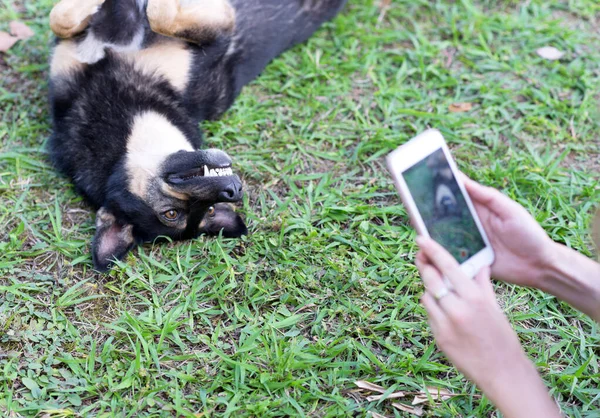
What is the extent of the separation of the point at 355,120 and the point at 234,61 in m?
0.99

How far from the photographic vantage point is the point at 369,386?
3.41 m

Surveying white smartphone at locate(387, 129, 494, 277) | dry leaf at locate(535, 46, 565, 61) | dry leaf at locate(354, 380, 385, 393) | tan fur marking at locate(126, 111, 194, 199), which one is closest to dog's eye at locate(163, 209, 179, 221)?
tan fur marking at locate(126, 111, 194, 199)

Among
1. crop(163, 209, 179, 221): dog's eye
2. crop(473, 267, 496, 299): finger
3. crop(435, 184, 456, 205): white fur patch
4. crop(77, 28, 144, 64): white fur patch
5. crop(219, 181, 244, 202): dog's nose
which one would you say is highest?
crop(435, 184, 456, 205): white fur patch

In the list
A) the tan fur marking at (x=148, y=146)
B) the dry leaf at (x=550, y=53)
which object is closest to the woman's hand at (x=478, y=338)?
the tan fur marking at (x=148, y=146)

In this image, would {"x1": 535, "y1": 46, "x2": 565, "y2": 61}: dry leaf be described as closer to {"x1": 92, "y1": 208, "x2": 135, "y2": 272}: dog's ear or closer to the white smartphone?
the white smartphone

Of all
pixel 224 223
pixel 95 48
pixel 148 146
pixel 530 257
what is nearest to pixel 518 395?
pixel 530 257

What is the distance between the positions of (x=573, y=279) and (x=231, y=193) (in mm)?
1884

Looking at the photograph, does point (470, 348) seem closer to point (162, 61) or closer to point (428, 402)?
point (428, 402)

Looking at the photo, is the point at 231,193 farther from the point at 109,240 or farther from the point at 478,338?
the point at 478,338

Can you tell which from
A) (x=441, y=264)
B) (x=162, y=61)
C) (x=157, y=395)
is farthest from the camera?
(x=162, y=61)

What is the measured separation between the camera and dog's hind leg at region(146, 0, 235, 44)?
14.1ft

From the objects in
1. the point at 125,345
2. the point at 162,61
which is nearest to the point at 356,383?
the point at 125,345

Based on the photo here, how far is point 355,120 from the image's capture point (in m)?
4.85

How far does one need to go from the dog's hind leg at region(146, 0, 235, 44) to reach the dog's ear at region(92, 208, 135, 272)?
131 cm
